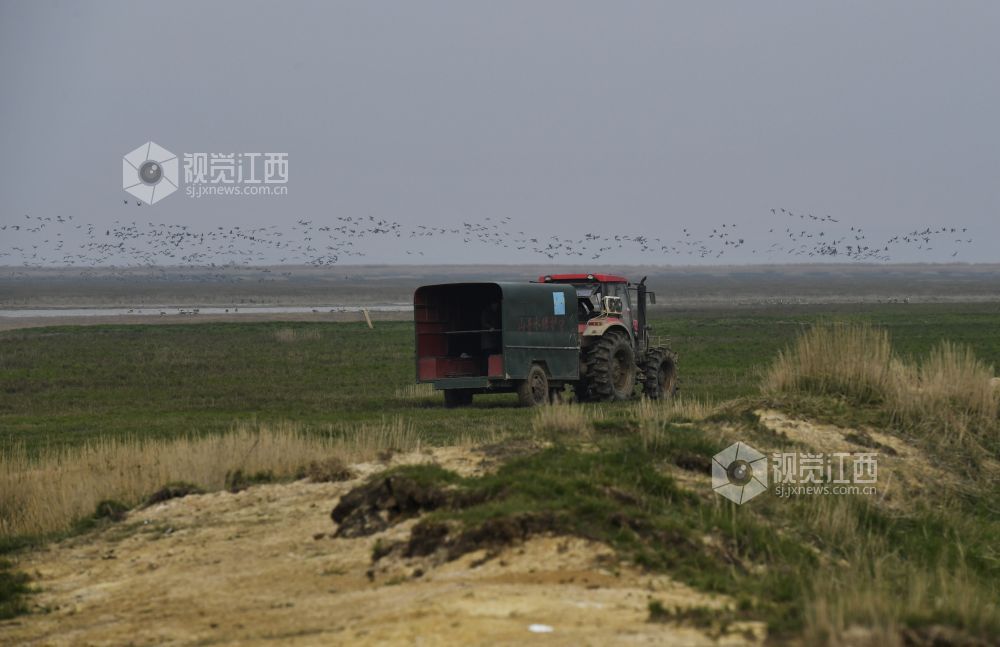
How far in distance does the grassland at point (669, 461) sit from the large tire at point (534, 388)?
0.98 m

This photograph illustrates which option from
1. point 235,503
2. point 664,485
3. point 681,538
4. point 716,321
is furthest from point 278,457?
point 716,321

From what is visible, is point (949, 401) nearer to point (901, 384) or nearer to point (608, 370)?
point (901, 384)

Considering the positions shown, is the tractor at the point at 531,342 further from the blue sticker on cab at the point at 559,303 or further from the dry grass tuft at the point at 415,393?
the dry grass tuft at the point at 415,393

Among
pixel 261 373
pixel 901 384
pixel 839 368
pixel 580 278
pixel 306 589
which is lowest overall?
pixel 261 373

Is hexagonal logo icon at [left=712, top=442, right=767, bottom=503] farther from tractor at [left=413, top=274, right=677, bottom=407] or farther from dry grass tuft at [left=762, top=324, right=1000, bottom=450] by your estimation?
tractor at [left=413, top=274, right=677, bottom=407]

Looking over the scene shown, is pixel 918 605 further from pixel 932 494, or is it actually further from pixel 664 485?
pixel 932 494

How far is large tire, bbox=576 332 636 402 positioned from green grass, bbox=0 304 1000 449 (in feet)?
4.74

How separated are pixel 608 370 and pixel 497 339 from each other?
2447 mm

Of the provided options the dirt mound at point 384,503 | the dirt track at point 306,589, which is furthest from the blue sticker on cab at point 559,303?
the dirt mound at point 384,503

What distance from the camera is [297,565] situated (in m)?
11.7

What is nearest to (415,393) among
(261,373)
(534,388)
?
(534,388)

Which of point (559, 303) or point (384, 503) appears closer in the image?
point (384, 503)

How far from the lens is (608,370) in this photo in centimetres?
2677

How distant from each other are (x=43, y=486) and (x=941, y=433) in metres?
12.0
